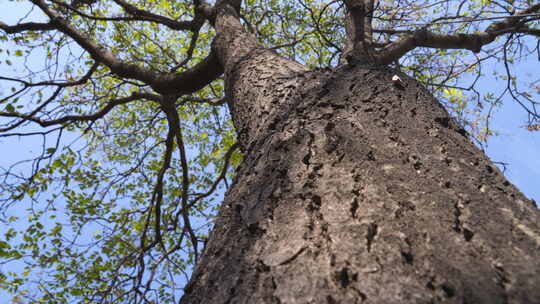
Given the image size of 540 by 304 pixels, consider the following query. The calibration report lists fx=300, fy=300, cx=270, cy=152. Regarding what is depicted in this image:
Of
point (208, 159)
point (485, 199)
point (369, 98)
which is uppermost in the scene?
point (208, 159)

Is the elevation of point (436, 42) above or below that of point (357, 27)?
above

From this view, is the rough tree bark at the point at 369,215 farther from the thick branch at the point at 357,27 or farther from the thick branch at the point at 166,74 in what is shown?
the thick branch at the point at 166,74

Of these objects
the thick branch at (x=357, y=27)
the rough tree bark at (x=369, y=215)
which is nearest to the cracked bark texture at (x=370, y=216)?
the rough tree bark at (x=369, y=215)

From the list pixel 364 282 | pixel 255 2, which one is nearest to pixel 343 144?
pixel 364 282

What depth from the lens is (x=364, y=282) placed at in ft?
2.12

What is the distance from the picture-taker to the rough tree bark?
2.08 ft

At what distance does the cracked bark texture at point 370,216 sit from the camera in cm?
63

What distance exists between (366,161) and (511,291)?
1.67ft

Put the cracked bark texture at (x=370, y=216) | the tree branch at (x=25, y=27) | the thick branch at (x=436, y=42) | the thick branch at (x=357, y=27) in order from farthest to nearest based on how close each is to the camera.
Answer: the tree branch at (x=25, y=27) < the thick branch at (x=436, y=42) < the thick branch at (x=357, y=27) < the cracked bark texture at (x=370, y=216)

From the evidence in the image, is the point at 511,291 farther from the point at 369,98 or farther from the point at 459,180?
the point at 369,98

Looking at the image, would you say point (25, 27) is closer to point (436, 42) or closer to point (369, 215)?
point (369, 215)

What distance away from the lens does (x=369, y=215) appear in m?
0.81

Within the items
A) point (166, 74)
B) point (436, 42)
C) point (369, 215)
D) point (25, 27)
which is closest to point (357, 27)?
point (436, 42)

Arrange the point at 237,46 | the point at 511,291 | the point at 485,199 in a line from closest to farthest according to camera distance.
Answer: the point at 511,291 < the point at 485,199 < the point at 237,46
